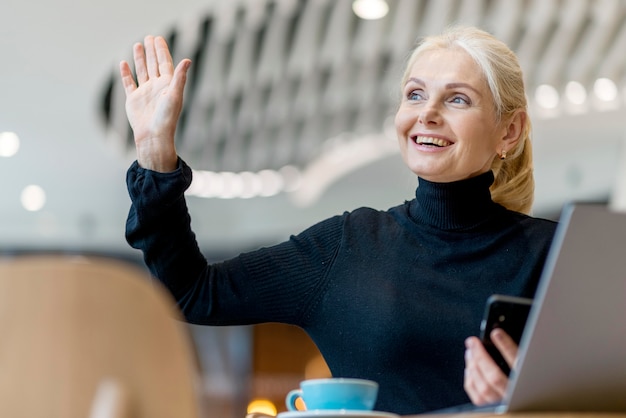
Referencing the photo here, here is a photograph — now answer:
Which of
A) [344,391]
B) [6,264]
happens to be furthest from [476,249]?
[6,264]

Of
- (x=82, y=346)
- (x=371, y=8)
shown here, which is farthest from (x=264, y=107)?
(x=82, y=346)

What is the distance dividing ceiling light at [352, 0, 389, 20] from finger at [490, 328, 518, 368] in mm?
4417

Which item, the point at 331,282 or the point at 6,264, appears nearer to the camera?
the point at 6,264

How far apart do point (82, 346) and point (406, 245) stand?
1024mm

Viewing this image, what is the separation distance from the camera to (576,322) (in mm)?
1049

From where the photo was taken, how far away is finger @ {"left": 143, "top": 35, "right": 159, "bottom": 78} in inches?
74.2

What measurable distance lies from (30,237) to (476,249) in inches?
328

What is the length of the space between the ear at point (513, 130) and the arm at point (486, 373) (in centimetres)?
81

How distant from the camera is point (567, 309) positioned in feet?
3.40

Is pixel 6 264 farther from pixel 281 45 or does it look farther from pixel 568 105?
pixel 568 105

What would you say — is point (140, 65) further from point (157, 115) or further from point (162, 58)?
point (157, 115)

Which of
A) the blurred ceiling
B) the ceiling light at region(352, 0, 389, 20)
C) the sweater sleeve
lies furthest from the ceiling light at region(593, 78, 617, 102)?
the sweater sleeve

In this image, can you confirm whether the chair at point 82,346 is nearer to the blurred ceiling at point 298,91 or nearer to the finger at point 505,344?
the finger at point 505,344

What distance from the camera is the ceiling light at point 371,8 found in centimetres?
553
